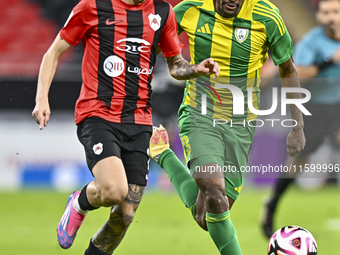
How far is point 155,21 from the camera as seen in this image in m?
3.53

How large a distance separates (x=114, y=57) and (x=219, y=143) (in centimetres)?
97

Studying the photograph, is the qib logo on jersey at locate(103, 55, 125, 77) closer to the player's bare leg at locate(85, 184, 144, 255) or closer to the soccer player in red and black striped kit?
the soccer player in red and black striped kit

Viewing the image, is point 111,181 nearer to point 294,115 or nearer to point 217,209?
point 217,209

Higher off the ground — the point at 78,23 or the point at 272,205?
the point at 78,23

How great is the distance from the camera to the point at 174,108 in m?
7.62

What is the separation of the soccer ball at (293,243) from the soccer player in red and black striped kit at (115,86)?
990mm

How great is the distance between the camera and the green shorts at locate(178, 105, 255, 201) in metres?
3.70

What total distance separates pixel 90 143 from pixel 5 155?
4861 mm

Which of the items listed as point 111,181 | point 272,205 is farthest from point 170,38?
point 272,205

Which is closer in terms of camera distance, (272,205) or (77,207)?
(77,207)

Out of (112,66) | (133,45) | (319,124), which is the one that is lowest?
(319,124)

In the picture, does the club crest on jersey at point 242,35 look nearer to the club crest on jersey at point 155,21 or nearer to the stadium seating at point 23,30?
the club crest on jersey at point 155,21

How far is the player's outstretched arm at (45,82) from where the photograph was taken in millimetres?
3131

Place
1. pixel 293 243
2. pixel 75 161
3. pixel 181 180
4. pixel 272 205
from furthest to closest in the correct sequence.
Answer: pixel 75 161
pixel 272 205
pixel 181 180
pixel 293 243
